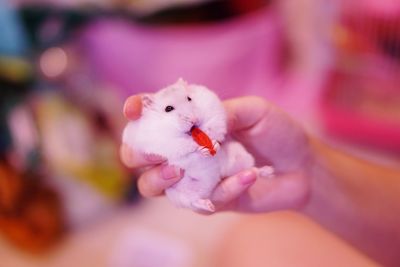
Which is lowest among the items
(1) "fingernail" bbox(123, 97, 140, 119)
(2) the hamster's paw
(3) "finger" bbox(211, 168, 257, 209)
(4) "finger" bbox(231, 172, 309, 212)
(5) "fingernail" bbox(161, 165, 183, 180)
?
(4) "finger" bbox(231, 172, 309, 212)

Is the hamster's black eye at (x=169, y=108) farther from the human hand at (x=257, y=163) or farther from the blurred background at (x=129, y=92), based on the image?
the blurred background at (x=129, y=92)

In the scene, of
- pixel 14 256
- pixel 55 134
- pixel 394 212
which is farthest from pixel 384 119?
pixel 14 256

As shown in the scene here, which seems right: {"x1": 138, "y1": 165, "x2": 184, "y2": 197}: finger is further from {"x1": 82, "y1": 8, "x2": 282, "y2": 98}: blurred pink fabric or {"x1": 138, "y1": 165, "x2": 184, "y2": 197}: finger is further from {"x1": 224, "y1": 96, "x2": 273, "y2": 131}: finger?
{"x1": 82, "y1": 8, "x2": 282, "y2": 98}: blurred pink fabric

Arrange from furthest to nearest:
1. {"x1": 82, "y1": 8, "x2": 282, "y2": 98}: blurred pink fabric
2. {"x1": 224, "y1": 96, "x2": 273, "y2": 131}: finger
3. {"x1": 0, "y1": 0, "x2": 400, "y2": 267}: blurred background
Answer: {"x1": 82, "y1": 8, "x2": 282, "y2": 98}: blurred pink fabric < {"x1": 0, "y1": 0, "x2": 400, "y2": 267}: blurred background < {"x1": 224, "y1": 96, "x2": 273, "y2": 131}: finger

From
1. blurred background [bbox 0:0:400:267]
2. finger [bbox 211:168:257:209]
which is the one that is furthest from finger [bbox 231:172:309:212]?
blurred background [bbox 0:0:400:267]

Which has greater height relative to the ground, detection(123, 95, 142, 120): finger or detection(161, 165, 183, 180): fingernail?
detection(123, 95, 142, 120): finger

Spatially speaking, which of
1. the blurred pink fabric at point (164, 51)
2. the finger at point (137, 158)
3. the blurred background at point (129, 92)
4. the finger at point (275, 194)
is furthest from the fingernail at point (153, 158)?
the blurred pink fabric at point (164, 51)

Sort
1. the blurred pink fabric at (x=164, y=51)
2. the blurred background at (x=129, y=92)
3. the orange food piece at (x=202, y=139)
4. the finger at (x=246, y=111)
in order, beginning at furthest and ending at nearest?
the blurred pink fabric at (x=164, y=51), the blurred background at (x=129, y=92), the finger at (x=246, y=111), the orange food piece at (x=202, y=139)

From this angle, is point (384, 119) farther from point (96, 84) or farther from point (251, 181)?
point (251, 181)
